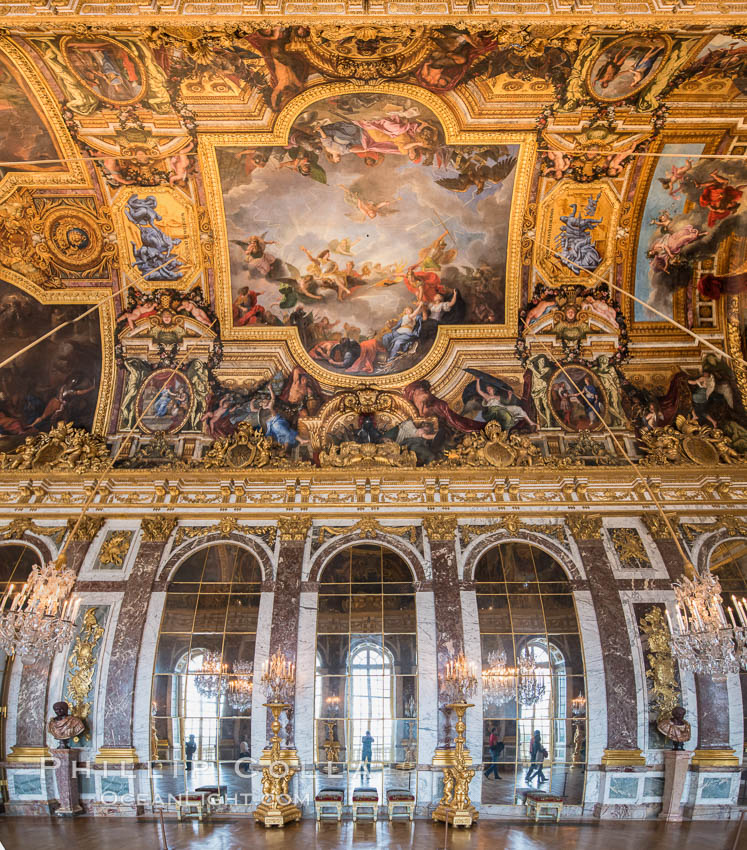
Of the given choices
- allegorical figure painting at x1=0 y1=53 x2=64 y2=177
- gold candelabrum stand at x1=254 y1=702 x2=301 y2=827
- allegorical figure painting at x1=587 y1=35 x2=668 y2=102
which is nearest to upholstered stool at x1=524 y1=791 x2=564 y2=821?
gold candelabrum stand at x1=254 y1=702 x2=301 y2=827

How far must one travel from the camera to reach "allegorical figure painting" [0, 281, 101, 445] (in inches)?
587

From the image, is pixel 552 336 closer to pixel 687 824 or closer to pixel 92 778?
pixel 687 824

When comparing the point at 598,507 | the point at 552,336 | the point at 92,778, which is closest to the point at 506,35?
the point at 552,336

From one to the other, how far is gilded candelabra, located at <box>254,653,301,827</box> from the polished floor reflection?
0.83 ft

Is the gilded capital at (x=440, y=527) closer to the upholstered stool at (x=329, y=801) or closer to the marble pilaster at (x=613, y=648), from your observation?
the marble pilaster at (x=613, y=648)

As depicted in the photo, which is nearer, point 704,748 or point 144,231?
point 704,748

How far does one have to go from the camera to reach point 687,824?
10766 mm

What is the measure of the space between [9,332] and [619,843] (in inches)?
645

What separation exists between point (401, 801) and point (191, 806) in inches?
152

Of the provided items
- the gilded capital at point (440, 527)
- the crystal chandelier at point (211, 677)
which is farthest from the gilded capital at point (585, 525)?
the crystal chandelier at point (211, 677)

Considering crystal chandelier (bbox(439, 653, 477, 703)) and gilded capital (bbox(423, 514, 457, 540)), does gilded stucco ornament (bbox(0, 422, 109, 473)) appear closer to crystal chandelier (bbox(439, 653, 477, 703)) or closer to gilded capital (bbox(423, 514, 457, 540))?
gilded capital (bbox(423, 514, 457, 540))

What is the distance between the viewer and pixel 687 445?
14.5m

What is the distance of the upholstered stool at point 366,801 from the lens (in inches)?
435

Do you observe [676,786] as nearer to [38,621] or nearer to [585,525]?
[585,525]
